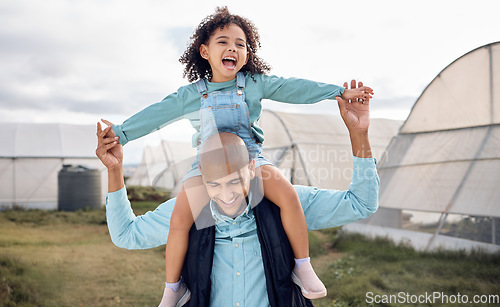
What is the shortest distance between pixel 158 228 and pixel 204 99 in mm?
693

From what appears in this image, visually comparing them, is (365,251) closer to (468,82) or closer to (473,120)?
(473,120)

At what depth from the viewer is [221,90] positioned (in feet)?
6.79

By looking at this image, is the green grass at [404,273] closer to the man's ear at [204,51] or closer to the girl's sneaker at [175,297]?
the girl's sneaker at [175,297]

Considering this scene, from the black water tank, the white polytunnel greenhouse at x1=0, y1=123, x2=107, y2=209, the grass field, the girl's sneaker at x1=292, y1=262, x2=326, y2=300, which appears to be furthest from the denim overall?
the white polytunnel greenhouse at x1=0, y1=123, x2=107, y2=209

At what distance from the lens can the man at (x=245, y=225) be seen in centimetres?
188

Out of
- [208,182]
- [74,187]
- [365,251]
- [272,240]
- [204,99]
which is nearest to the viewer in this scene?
[208,182]

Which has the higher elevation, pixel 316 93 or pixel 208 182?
pixel 316 93

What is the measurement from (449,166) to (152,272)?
5.85 meters

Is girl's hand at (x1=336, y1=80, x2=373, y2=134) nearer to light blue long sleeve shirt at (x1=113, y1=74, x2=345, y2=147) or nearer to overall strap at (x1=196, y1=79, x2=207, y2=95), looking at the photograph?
light blue long sleeve shirt at (x1=113, y1=74, x2=345, y2=147)

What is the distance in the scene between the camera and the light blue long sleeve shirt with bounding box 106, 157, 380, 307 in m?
1.94

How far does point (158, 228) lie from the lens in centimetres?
214

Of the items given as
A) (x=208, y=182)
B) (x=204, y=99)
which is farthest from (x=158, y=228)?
(x=204, y=99)

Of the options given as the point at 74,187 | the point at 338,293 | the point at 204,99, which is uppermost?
the point at 204,99

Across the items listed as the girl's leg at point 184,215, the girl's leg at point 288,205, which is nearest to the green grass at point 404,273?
the girl's leg at point 288,205
